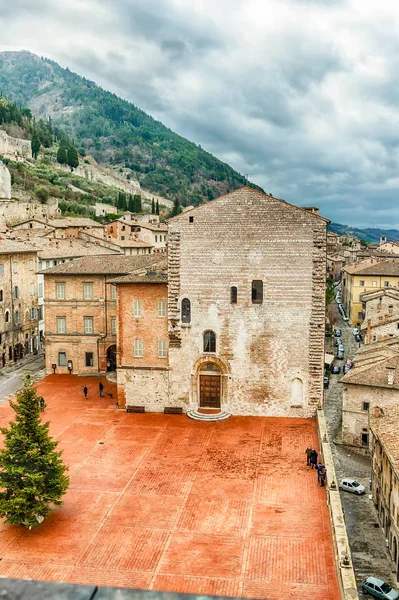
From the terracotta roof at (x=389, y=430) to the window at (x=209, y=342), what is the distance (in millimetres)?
10826

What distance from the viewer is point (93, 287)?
156 feet

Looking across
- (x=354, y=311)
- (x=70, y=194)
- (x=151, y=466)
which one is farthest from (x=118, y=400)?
(x=70, y=194)

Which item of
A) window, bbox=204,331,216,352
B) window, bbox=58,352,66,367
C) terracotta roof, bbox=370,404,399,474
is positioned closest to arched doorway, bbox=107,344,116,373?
window, bbox=58,352,66,367

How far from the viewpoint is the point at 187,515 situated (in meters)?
23.5

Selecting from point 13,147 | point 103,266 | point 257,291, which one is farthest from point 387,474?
point 13,147

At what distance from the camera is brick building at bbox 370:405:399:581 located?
27.0 m

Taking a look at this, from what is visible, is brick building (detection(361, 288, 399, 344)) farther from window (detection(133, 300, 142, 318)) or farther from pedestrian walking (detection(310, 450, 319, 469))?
pedestrian walking (detection(310, 450, 319, 469))

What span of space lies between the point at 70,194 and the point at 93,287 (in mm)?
104025

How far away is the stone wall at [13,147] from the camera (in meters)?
152

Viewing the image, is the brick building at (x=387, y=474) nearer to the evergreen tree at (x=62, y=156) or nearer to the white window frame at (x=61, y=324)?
the white window frame at (x=61, y=324)

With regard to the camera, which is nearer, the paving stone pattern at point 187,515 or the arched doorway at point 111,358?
the paving stone pattern at point 187,515

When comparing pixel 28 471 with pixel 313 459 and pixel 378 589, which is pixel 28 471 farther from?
pixel 378 589

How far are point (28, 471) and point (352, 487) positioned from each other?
2072 centimetres

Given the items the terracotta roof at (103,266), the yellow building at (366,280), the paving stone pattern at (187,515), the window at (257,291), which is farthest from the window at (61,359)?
the yellow building at (366,280)
